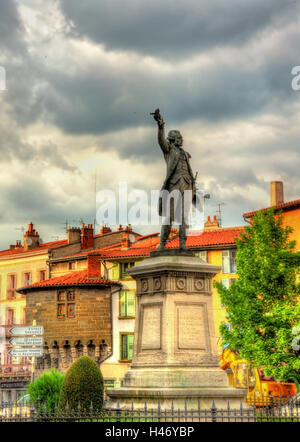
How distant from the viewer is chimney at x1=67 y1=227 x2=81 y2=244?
A: 204 feet

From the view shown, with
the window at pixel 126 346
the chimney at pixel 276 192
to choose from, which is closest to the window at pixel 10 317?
the window at pixel 126 346

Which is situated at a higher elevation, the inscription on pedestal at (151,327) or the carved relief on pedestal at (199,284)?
the carved relief on pedestal at (199,284)

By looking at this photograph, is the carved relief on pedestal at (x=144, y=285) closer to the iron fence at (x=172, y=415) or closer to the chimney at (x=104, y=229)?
the iron fence at (x=172, y=415)

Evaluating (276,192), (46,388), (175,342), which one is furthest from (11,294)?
(175,342)

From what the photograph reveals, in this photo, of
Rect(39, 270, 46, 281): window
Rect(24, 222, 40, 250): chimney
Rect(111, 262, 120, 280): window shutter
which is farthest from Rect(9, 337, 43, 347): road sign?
Rect(24, 222, 40, 250): chimney

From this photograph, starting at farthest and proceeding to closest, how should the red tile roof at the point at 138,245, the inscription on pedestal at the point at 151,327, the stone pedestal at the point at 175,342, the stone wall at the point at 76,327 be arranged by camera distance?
the red tile roof at the point at 138,245
the stone wall at the point at 76,327
the inscription on pedestal at the point at 151,327
the stone pedestal at the point at 175,342

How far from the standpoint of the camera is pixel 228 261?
49375mm

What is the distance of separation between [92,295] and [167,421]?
3750 cm

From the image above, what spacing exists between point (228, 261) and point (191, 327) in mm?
34160

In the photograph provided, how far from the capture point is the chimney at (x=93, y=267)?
171ft

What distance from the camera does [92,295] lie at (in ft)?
A: 167
